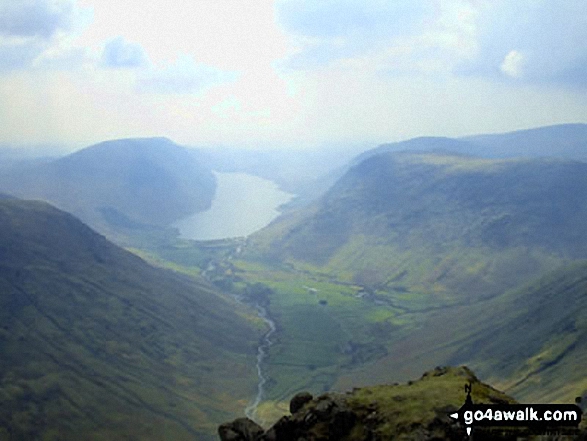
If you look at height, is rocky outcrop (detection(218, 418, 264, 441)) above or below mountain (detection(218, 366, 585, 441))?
below

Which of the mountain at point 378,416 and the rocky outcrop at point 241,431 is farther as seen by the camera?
the rocky outcrop at point 241,431

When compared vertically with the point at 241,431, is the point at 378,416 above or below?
above

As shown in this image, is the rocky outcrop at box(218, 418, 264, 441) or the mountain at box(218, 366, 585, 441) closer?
the mountain at box(218, 366, 585, 441)

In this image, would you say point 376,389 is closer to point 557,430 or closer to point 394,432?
point 394,432

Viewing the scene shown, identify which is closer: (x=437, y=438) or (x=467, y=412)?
(x=467, y=412)

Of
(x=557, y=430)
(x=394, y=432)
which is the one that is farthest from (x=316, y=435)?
(x=557, y=430)

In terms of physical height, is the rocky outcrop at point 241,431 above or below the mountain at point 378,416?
below

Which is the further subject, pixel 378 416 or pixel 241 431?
pixel 241 431

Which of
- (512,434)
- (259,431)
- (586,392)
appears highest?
(512,434)
